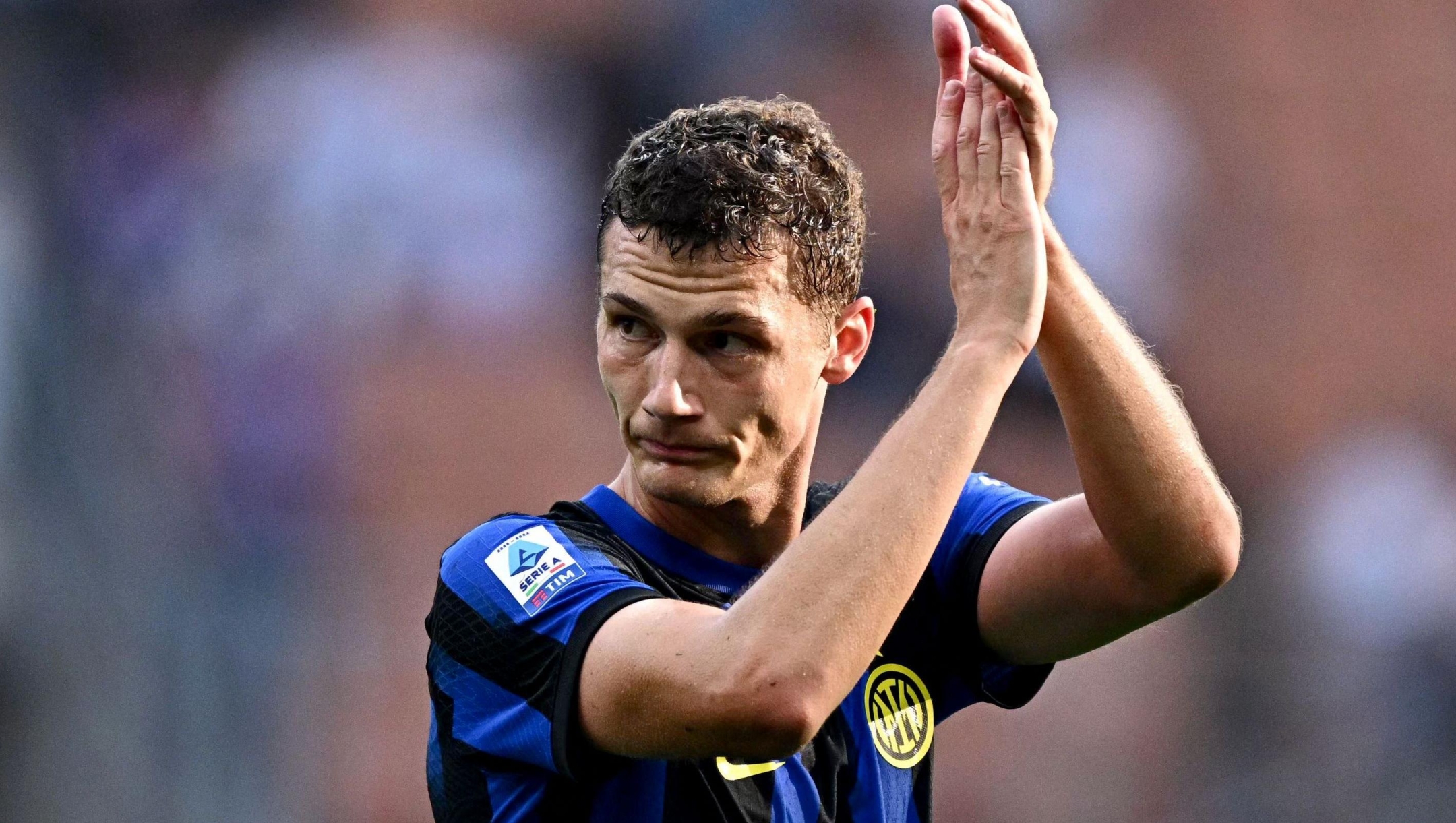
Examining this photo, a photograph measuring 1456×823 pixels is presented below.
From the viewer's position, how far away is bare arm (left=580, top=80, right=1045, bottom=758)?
6.71 feet

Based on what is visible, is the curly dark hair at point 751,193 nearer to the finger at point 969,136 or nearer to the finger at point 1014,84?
the finger at point 969,136

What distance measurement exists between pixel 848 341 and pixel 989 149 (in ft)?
1.84

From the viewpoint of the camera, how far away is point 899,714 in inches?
115

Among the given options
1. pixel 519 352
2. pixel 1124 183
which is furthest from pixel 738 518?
pixel 1124 183

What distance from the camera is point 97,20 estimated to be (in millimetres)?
6191

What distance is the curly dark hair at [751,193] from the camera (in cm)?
263

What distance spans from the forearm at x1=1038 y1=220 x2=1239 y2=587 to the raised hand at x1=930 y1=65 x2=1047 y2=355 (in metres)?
0.14

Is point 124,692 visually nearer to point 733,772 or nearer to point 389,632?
point 389,632

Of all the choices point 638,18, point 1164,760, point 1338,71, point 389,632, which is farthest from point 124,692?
point 1338,71

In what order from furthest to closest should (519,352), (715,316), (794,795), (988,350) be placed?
(519,352) < (794,795) < (715,316) < (988,350)

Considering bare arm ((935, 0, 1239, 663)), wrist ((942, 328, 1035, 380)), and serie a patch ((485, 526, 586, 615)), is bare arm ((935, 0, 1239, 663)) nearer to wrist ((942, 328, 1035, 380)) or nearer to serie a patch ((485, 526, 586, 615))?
wrist ((942, 328, 1035, 380))

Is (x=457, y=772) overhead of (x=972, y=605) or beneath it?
beneath

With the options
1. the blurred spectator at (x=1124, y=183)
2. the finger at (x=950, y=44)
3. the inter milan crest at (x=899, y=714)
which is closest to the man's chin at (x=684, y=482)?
the inter milan crest at (x=899, y=714)

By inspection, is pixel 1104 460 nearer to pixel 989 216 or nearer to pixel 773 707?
pixel 989 216
